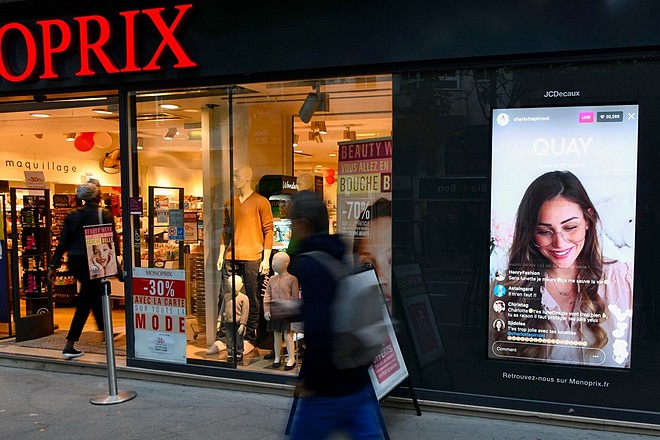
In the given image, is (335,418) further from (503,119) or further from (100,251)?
(100,251)

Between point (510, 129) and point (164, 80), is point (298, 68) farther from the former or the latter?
point (510, 129)

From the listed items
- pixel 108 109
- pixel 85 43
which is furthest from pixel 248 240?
pixel 85 43

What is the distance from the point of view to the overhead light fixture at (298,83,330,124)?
5.65 meters

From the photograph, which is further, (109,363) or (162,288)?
(162,288)

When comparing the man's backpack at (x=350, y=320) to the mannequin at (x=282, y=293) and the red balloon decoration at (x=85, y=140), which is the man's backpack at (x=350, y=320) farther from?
the red balloon decoration at (x=85, y=140)

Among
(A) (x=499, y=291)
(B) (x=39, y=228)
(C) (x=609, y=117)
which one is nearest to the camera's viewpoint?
(C) (x=609, y=117)

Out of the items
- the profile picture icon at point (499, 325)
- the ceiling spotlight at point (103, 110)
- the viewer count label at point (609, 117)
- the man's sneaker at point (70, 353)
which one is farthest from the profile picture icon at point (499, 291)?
the ceiling spotlight at point (103, 110)

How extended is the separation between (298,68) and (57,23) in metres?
2.68

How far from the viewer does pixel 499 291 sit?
15.5ft

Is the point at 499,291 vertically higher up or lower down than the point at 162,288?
higher up

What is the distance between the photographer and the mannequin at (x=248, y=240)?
6176mm

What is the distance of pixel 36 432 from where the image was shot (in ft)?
14.6

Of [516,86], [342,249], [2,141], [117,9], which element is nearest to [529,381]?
[516,86]

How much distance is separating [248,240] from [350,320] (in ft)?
12.2
